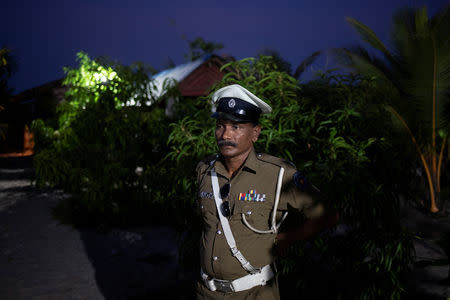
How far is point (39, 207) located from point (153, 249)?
461cm

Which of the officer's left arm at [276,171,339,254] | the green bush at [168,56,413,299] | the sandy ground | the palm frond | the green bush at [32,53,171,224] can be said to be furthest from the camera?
the palm frond

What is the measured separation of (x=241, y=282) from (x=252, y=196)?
469 millimetres

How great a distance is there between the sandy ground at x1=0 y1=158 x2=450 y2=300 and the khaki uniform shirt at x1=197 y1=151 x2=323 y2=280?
1.92 metres

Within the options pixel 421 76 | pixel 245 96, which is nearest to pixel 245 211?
pixel 245 96

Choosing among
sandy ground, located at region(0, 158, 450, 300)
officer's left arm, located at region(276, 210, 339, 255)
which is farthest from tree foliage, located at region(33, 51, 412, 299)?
sandy ground, located at region(0, 158, 450, 300)

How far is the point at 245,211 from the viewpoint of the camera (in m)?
1.84

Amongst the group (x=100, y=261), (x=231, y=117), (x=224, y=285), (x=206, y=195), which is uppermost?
(x=231, y=117)

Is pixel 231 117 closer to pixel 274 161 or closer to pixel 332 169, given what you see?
pixel 274 161

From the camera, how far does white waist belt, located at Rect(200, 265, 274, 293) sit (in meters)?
1.80

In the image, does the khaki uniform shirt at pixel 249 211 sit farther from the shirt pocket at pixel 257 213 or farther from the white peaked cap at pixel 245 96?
the white peaked cap at pixel 245 96

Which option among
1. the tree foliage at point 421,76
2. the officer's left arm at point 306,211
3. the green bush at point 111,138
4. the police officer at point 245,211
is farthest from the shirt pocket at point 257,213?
the green bush at point 111,138

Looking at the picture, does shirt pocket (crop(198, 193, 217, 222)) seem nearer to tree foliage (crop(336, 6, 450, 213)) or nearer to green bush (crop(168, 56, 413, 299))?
green bush (crop(168, 56, 413, 299))

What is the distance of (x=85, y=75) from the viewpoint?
23.3 ft

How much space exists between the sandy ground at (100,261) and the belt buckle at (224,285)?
208cm
